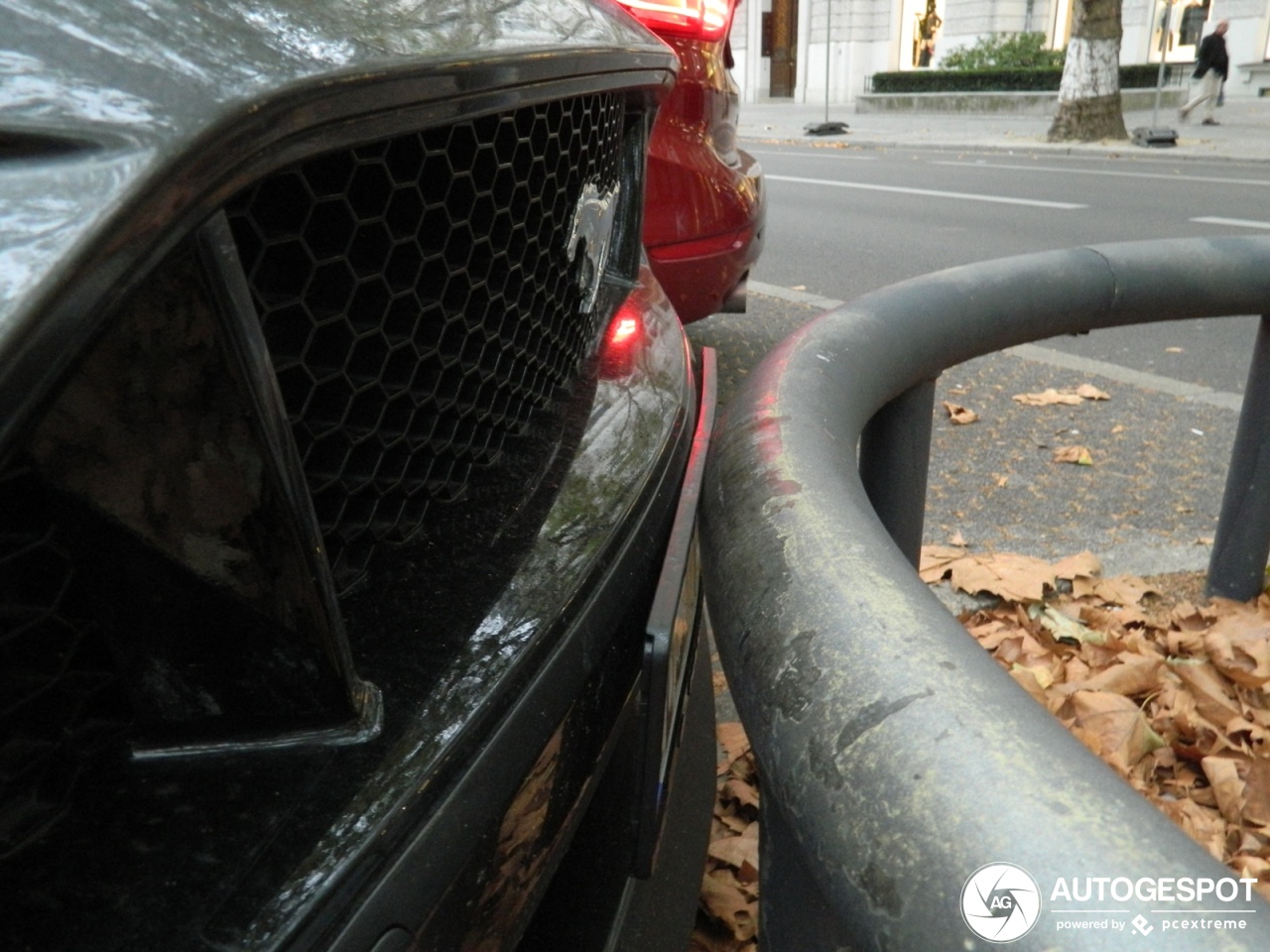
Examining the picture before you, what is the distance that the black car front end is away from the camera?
78 cm

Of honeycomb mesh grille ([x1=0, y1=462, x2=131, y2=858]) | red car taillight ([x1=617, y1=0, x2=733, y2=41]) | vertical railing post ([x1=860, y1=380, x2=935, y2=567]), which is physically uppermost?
red car taillight ([x1=617, y1=0, x2=733, y2=41])

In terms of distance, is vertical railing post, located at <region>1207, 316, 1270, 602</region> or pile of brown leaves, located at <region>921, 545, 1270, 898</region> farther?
vertical railing post, located at <region>1207, 316, 1270, 602</region>

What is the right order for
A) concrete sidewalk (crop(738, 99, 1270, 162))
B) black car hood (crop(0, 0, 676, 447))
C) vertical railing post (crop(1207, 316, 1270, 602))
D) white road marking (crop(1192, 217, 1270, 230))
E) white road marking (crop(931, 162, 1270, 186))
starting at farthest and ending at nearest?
concrete sidewalk (crop(738, 99, 1270, 162)) → white road marking (crop(931, 162, 1270, 186)) → white road marking (crop(1192, 217, 1270, 230)) → vertical railing post (crop(1207, 316, 1270, 602)) → black car hood (crop(0, 0, 676, 447))

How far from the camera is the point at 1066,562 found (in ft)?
10.2

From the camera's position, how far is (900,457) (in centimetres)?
179

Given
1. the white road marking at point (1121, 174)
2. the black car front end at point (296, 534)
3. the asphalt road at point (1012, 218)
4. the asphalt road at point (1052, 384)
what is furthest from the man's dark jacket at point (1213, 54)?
the black car front end at point (296, 534)

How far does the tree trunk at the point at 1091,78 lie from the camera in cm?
1714

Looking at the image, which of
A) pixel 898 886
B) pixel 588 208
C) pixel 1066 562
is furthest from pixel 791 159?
pixel 898 886

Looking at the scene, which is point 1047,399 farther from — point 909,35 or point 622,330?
point 909,35

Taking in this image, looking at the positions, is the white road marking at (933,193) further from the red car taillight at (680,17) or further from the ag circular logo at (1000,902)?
the ag circular logo at (1000,902)

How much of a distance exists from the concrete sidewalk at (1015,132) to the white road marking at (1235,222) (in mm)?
6339

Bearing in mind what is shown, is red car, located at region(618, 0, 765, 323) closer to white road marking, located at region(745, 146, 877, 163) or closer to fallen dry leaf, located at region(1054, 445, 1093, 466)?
fallen dry leaf, located at region(1054, 445, 1093, 466)

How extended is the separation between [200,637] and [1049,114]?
25398 mm

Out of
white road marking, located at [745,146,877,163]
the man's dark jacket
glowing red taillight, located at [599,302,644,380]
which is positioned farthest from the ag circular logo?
the man's dark jacket
